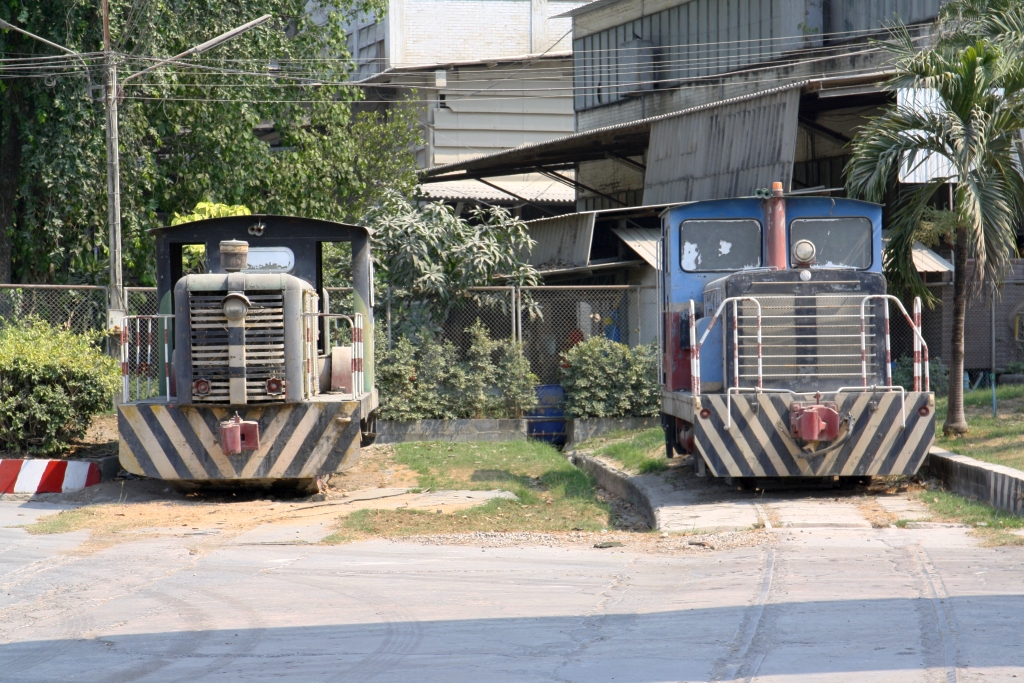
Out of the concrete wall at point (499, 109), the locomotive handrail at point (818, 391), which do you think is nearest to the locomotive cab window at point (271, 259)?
the locomotive handrail at point (818, 391)

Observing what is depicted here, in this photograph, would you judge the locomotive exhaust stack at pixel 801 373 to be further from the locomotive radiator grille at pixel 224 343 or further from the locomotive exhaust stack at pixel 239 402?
the locomotive radiator grille at pixel 224 343

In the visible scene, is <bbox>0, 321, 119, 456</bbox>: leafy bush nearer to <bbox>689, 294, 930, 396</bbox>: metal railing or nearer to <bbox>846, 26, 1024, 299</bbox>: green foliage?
<bbox>689, 294, 930, 396</bbox>: metal railing

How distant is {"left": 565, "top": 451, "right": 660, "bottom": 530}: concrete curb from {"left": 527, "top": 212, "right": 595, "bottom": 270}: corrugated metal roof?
5246mm

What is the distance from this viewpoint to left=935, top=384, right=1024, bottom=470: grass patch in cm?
1048

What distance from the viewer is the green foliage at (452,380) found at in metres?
15.8

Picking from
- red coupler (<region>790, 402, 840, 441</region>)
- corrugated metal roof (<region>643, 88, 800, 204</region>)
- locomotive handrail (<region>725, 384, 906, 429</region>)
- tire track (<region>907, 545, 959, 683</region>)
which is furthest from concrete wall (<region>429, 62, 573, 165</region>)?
tire track (<region>907, 545, 959, 683</region>)

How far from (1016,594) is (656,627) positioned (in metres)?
2.25

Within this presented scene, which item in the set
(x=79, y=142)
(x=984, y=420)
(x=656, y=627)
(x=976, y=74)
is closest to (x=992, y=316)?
(x=984, y=420)

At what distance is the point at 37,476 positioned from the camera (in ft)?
36.6

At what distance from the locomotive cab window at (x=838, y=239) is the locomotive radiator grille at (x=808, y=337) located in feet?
3.33

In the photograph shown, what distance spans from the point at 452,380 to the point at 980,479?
828 cm

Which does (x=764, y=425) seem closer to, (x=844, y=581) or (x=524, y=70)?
(x=844, y=581)

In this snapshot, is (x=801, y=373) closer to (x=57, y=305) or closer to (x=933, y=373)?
(x=933, y=373)

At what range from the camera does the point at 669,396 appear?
11.5 m
